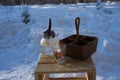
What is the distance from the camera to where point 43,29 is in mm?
4223

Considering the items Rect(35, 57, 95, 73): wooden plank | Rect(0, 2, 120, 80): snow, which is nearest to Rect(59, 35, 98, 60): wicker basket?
Rect(35, 57, 95, 73): wooden plank

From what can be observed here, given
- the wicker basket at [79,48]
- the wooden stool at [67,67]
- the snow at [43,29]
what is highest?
the wicker basket at [79,48]

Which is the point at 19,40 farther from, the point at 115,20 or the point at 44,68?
the point at 44,68

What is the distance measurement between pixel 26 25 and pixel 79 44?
2.78 meters

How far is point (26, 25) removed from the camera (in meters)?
4.61

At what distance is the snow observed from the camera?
3.18 m

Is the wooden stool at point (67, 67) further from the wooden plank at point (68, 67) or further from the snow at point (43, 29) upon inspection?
the snow at point (43, 29)

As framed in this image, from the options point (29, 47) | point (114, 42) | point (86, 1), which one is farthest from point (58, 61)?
point (86, 1)

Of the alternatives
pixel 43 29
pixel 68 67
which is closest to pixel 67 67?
pixel 68 67

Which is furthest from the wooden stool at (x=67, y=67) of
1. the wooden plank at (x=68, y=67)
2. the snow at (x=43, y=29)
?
the snow at (x=43, y=29)

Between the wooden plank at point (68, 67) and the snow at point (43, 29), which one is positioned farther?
the snow at point (43, 29)

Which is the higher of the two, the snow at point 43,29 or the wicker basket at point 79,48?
the wicker basket at point 79,48

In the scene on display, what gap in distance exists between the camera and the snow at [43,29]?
3.18 meters

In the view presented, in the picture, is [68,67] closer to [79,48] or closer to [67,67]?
[67,67]
